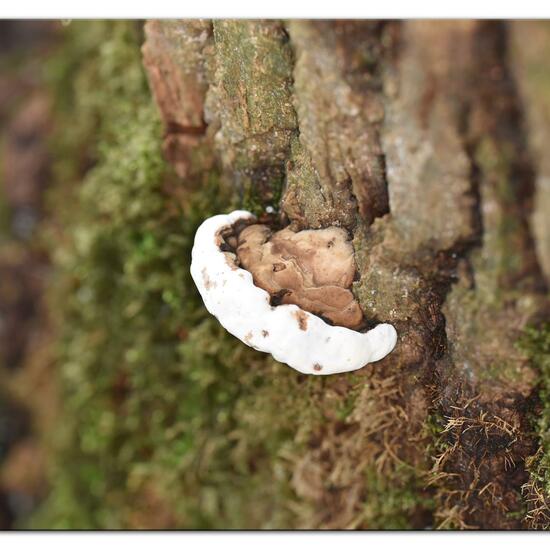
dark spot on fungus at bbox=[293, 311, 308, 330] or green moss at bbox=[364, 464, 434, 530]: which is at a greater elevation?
dark spot on fungus at bbox=[293, 311, 308, 330]

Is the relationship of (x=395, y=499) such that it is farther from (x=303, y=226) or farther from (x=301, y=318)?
(x=303, y=226)

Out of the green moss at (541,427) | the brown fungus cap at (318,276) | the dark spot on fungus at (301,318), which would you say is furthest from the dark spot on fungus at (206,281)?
the green moss at (541,427)

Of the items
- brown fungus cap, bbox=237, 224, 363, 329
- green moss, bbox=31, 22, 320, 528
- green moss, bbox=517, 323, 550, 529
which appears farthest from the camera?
green moss, bbox=31, 22, 320, 528

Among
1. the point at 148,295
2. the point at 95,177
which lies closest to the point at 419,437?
the point at 148,295

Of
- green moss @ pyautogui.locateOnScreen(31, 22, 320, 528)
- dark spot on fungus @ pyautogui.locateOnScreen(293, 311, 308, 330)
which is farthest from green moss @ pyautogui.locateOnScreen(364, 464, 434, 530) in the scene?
dark spot on fungus @ pyautogui.locateOnScreen(293, 311, 308, 330)

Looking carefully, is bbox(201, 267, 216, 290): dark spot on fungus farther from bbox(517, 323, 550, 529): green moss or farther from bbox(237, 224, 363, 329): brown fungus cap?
bbox(517, 323, 550, 529): green moss

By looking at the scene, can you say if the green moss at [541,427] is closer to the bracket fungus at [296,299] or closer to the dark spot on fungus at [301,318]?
the bracket fungus at [296,299]
